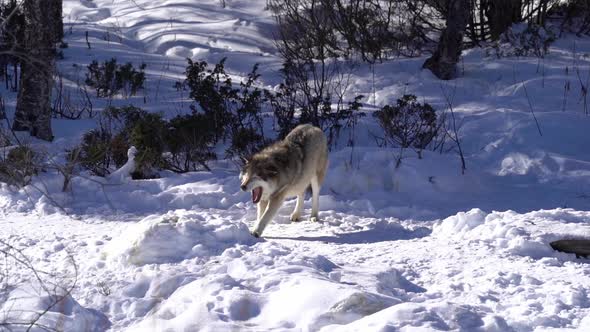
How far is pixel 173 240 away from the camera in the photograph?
7.09 m

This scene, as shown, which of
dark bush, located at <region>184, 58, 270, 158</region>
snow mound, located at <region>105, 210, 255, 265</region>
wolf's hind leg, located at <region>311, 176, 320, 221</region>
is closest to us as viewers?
snow mound, located at <region>105, 210, 255, 265</region>

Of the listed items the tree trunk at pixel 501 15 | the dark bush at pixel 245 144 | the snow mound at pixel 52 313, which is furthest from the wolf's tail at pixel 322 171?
the tree trunk at pixel 501 15

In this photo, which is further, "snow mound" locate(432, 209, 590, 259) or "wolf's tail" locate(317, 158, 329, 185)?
"wolf's tail" locate(317, 158, 329, 185)

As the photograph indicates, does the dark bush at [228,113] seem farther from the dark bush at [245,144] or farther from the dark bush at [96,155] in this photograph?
the dark bush at [96,155]

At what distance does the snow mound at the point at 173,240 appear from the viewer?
22.7 feet

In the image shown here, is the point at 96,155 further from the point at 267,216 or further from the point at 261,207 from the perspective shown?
the point at 267,216

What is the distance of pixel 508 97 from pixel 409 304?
939cm

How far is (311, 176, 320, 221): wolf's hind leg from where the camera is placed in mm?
8961

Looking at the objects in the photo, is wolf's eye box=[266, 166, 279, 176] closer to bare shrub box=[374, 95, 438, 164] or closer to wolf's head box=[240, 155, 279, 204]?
wolf's head box=[240, 155, 279, 204]

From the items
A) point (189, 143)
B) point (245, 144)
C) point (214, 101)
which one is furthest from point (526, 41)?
point (189, 143)

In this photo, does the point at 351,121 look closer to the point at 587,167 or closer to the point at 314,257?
the point at 587,167

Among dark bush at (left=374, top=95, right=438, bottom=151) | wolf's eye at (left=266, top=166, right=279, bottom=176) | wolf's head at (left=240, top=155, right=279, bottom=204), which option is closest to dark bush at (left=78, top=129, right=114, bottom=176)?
wolf's head at (left=240, top=155, right=279, bottom=204)

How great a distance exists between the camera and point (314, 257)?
6.72 m

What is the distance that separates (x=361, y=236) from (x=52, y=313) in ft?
11.7
